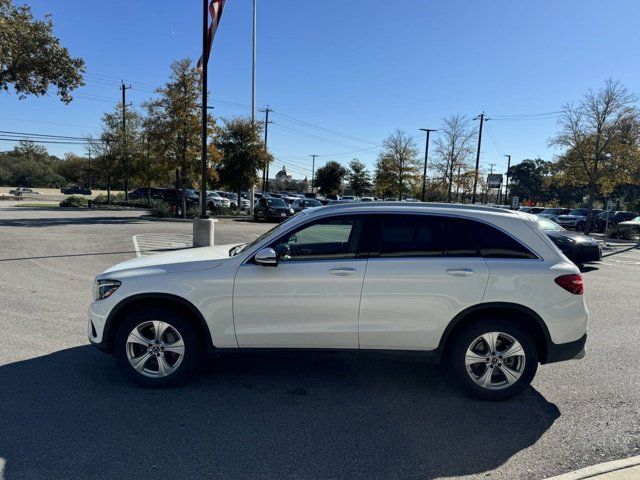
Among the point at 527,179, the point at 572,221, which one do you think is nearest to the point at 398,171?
the point at 572,221

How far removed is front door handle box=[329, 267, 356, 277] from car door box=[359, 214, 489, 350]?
0.46 ft

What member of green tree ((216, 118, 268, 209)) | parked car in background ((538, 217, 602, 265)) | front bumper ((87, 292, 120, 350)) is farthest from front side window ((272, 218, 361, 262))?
green tree ((216, 118, 268, 209))

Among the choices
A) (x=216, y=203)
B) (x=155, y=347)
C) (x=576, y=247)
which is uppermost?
(x=216, y=203)

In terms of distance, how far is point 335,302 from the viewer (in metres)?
3.97

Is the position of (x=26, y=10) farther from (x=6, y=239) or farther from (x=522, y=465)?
(x=522, y=465)

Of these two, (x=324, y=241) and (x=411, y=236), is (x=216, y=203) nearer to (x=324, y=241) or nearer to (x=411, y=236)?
(x=324, y=241)

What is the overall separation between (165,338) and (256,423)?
1164 mm

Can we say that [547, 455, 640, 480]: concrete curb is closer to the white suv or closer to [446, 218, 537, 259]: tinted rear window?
the white suv

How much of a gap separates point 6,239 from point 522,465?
52.7ft

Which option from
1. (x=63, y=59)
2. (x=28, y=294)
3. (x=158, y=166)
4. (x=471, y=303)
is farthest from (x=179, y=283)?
(x=158, y=166)

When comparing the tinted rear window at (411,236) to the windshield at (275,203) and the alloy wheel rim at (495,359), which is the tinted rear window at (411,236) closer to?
the alloy wheel rim at (495,359)

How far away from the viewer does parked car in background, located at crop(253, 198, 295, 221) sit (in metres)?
27.9

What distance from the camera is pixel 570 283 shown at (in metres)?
3.99

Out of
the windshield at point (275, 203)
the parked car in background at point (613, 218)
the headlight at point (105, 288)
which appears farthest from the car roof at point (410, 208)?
the parked car in background at point (613, 218)
